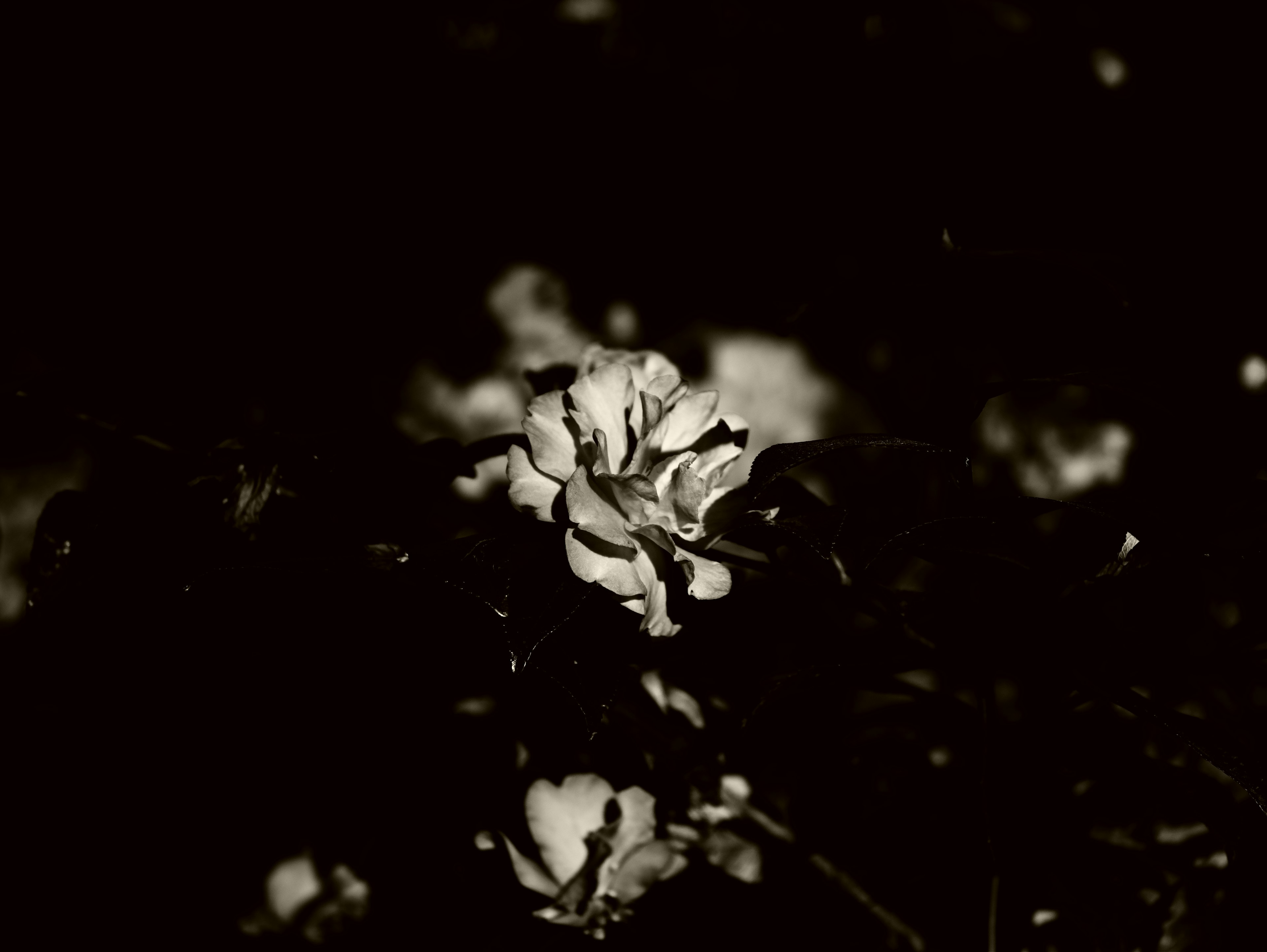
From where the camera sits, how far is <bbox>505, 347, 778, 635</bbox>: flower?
503mm

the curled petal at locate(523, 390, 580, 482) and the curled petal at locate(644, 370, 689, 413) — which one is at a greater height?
the curled petal at locate(644, 370, 689, 413)

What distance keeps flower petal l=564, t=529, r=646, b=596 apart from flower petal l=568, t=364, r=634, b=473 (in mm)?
63

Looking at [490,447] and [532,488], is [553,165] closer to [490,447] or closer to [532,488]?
[490,447]

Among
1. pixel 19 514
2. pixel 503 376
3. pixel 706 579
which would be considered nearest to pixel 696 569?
pixel 706 579

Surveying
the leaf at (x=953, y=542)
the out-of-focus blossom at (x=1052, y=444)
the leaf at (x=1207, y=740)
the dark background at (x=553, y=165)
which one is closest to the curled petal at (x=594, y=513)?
the leaf at (x=953, y=542)

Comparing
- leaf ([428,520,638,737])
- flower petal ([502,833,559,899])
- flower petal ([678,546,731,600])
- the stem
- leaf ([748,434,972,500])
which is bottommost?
flower petal ([502,833,559,899])

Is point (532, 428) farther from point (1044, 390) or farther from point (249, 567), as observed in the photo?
point (1044, 390)

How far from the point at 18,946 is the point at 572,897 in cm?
62

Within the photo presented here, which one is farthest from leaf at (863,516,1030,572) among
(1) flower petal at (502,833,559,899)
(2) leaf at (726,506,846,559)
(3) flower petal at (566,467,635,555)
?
(1) flower petal at (502,833,559,899)

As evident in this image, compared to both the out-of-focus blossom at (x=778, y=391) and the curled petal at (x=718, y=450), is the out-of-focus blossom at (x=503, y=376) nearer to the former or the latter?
the out-of-focus blossom at (x=778, y=391)

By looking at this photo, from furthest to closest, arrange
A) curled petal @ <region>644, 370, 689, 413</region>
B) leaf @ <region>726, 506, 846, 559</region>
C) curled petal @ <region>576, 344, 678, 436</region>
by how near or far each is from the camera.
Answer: curled petal @ <region>576, 344, 678, 436</region>, curled petal @ <region>644, 370, 689, 413</region>, leaf @ <region>726, 506, 846, 559</region>

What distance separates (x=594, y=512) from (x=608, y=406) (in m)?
0.09

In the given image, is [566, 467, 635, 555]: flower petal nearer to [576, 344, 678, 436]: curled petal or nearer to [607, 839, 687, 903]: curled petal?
[576, 344, 678, 436]: curled petal

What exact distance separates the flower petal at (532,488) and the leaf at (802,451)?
13 centimetres
